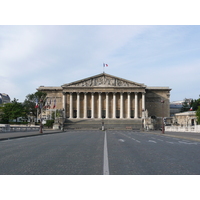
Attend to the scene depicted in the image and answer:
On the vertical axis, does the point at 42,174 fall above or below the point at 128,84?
below

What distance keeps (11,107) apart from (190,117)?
60.3m

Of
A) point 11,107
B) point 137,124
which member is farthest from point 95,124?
point 11,107

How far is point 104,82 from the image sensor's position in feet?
316

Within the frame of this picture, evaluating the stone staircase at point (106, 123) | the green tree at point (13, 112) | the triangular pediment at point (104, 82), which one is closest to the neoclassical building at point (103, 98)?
the triangular pediment at point (104, 82)

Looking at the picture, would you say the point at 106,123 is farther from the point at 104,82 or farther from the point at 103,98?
the point at 104,82

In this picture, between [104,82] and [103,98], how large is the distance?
5.43 metres

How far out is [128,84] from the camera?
95.6 meters

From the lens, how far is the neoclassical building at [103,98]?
9469 centimetres

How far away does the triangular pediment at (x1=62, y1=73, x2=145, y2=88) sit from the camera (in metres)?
95.2

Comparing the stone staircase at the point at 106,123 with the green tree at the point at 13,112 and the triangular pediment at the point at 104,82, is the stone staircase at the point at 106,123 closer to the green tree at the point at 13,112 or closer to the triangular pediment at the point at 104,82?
the triangular pediment at the point at 104,82

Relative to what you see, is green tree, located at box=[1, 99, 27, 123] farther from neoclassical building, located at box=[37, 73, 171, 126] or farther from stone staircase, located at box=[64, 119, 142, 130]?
stone staircase, located at box=[64, 119, 142, 130]

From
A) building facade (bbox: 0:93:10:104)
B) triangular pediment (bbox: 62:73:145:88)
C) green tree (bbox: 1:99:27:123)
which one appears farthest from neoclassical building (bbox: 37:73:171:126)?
building facade (bbox: 0:93:10:104)

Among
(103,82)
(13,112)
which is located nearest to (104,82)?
(103,82)

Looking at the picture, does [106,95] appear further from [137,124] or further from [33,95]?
[33,95]
